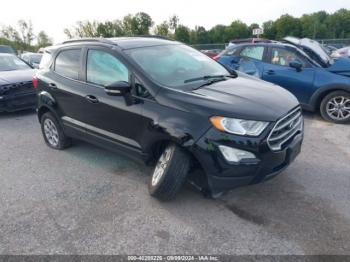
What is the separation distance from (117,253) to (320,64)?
5524mm

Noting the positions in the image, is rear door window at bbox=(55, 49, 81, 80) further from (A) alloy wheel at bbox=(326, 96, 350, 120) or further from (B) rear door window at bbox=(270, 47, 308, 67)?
(A) alloy wheel at bbox=(326, 96, 350, 120)

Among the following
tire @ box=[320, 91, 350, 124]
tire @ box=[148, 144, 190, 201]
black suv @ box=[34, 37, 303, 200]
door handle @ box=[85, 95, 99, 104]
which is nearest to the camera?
black suv @ box=[34, 37, 303, 200]

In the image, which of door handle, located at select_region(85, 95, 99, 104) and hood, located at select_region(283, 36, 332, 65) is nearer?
door handle, located at select_region(85, 95, 99, 104)

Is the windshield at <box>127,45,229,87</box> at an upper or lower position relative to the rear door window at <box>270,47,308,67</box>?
upper

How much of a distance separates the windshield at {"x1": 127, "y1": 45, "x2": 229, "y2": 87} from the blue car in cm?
224

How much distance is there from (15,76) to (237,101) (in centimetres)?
620

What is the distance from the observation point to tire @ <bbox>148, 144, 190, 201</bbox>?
3.00 meters

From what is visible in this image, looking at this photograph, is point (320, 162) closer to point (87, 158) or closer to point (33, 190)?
point (87, 158)

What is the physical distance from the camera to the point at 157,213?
3.12 metres

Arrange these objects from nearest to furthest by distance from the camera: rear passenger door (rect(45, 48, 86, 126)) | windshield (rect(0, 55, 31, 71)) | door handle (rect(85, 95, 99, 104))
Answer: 1. door handle (rect(85, 95, 99, 104))
2. rear passenger door (rect(45, 48, 86, 126))
3. windshield (rect(0, 55, 31, 71))

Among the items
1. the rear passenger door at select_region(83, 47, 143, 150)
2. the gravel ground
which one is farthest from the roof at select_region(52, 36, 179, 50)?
the gravel ground

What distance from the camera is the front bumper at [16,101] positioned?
265 inches

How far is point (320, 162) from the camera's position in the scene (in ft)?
13.6

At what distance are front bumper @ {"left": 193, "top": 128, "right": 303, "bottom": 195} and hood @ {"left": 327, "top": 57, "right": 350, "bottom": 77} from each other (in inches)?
152
